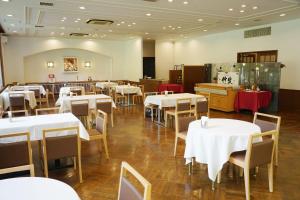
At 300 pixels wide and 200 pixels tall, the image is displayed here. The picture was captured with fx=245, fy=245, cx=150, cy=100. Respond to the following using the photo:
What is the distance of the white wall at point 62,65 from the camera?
14.2 metres

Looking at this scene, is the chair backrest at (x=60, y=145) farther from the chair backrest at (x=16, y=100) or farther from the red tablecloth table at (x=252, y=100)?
the red tablecloth table at (x=252, y=100)

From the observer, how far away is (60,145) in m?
3.24

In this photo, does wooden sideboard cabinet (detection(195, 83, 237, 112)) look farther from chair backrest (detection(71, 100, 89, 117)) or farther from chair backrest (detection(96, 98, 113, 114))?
chair backrest (detection(71, 100, 89, 117))

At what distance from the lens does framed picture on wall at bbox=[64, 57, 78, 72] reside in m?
14.8

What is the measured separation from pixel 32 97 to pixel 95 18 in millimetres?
3560

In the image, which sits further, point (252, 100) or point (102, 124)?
point (252, 100)

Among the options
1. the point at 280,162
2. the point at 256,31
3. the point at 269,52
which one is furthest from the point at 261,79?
the point at 280,162

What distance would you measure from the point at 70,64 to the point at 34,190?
1403 cm

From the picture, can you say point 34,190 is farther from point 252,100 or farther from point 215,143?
point 252,100

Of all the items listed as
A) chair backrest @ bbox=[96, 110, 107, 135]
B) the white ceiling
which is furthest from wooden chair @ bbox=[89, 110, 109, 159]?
the white ceiling

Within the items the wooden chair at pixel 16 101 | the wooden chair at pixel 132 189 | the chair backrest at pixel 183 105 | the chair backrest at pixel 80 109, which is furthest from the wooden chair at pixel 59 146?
the wooden chair at pixel 16 101

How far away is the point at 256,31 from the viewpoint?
33.8 feet

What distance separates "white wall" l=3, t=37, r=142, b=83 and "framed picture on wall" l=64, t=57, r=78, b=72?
88cm

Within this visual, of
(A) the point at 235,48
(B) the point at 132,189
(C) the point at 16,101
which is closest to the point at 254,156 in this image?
(B) the point at 132,189
